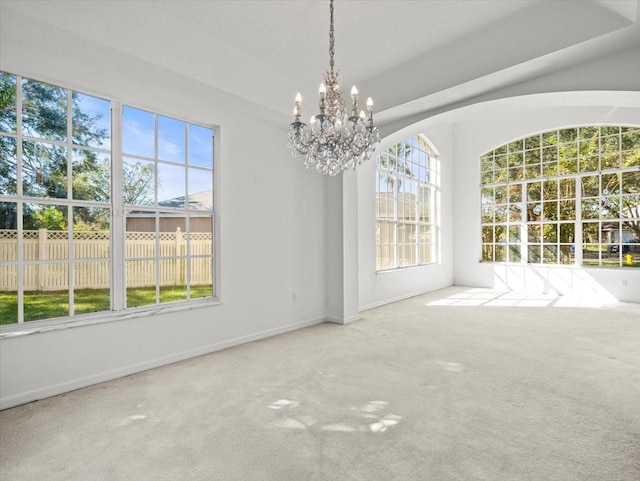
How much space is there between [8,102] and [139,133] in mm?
1000

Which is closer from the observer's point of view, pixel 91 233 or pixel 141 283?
pixel 91 233

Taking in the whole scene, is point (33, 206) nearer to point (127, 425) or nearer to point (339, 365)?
point (127, 425)

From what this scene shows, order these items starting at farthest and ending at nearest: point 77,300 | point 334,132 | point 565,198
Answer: point 565,198
point 77,300
point 334,132

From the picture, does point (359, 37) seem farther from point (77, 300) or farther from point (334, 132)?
point (77, 300)

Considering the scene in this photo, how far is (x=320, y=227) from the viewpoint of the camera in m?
5.01

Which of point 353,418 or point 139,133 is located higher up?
point 139,133

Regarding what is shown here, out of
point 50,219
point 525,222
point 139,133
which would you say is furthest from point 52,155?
point 525,222

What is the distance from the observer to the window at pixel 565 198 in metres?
6.49

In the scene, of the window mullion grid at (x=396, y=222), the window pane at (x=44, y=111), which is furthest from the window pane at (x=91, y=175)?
the window mullion grid at (x=396, y=222)

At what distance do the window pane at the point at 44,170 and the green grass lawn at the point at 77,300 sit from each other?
2.81 ft

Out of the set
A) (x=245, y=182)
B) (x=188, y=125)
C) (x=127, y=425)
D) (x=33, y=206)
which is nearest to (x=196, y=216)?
(x=245, y=182)

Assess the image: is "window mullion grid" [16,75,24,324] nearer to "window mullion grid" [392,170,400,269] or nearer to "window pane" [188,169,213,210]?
"window pane" [188,169,213,210]

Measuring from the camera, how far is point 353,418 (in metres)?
2.28

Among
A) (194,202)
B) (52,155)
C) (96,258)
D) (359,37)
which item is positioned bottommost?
(96,258)
